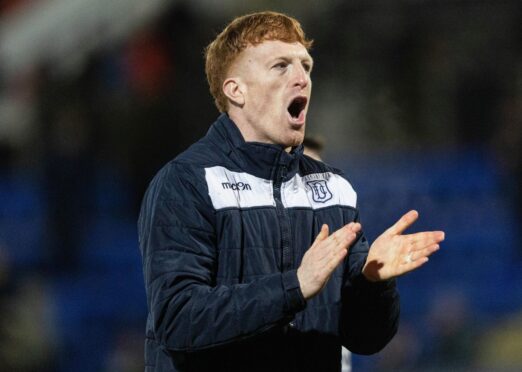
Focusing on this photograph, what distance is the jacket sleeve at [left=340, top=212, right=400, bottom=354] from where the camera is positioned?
9.64 ft

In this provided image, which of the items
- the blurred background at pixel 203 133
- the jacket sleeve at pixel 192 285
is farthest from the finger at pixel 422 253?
the blurred background at pixel 203 133

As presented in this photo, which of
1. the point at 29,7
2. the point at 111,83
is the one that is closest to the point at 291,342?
the point at 111,83

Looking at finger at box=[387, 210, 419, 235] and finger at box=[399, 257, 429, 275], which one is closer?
finger at box=[399, 257, 429, 275]

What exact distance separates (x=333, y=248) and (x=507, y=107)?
19.5 feet

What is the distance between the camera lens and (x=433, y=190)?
318 inches

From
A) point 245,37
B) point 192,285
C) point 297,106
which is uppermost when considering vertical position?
point 245,37

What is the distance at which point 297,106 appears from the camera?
3078 mm

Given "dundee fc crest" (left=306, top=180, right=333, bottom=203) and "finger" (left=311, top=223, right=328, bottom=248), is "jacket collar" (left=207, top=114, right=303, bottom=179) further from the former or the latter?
"finger" (left=311, top=223, right=328, bottom=248)

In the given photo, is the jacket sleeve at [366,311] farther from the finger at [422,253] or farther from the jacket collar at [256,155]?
the jacket collar at [256,155]

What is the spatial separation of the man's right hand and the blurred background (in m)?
5.06

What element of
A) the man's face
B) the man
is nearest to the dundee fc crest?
the man

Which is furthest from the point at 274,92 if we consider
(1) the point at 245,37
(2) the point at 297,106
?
(1) the point at 245,37

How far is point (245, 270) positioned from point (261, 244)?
83mm

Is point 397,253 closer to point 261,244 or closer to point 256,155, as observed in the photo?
point 261,244
